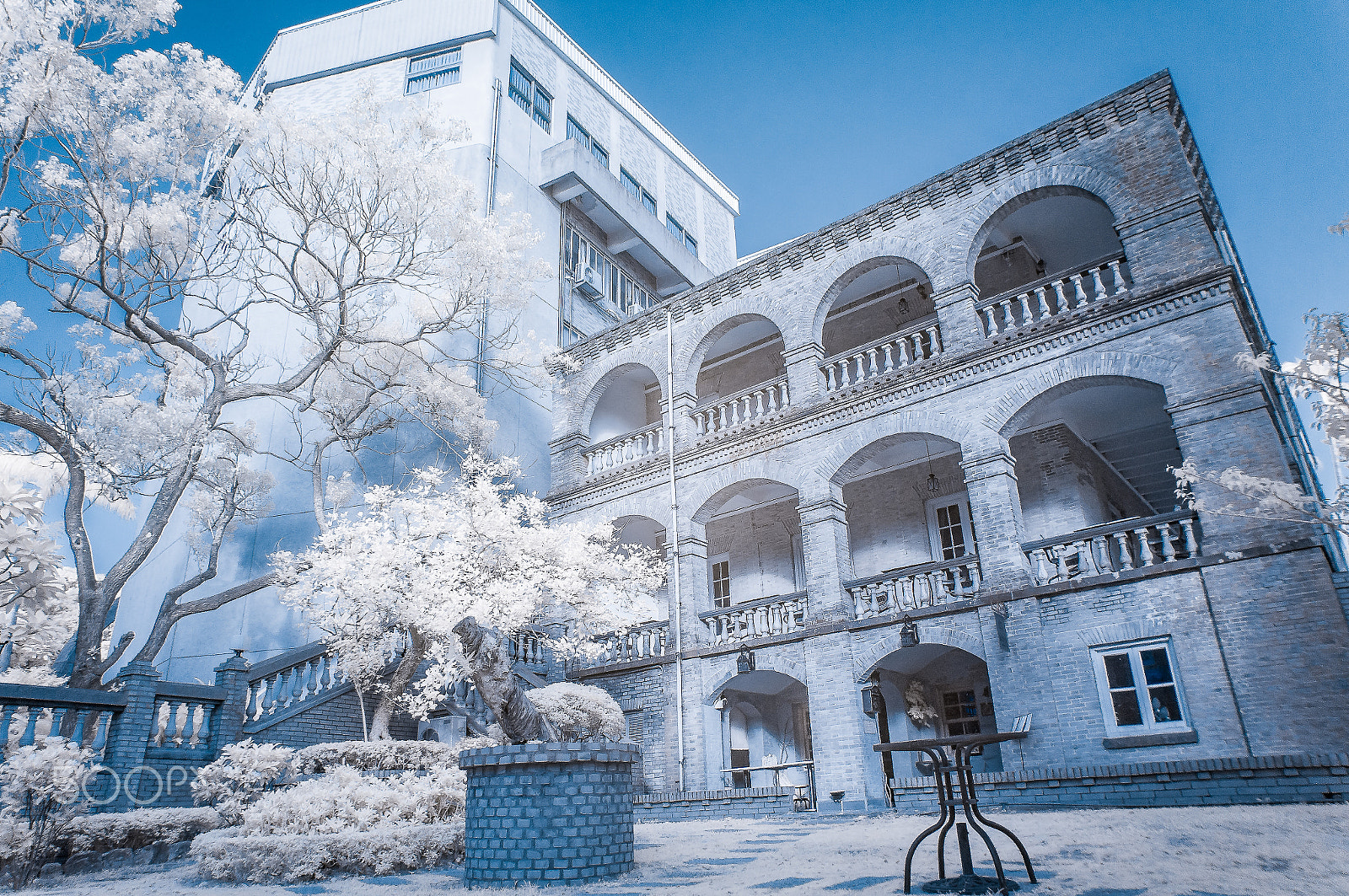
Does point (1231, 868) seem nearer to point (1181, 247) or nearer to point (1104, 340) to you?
→ point (1104, 340)

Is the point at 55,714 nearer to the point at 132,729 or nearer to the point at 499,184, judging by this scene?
the point at 132,729

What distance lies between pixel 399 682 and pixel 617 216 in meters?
16.8

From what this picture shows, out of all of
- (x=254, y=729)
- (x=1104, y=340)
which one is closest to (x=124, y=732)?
(x=254, y=729)

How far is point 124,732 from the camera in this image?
1007 cm

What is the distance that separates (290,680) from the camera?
1307cm

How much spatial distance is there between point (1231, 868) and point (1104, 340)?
8994 mm

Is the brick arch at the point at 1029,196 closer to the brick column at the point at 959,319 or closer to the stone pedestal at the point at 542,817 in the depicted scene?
the brick column at the point at 959,319

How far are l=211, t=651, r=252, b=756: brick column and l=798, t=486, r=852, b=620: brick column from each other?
9.27m

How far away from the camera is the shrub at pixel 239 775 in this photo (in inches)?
364

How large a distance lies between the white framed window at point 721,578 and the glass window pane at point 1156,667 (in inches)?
367

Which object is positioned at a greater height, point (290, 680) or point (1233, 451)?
point (1233, 451)

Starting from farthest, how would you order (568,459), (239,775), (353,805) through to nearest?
(568,459)
(239,775)
(353,805)

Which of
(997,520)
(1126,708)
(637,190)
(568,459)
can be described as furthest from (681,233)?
(1126,708)

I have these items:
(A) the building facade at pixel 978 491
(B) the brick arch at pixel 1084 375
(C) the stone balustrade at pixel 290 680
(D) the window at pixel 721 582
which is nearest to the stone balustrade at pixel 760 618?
(A) the building facade at pixel 978 491
